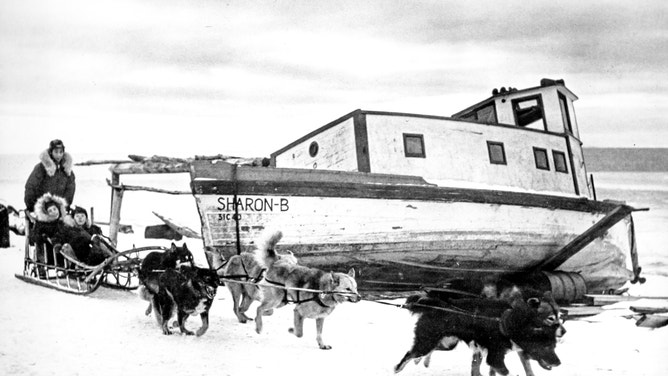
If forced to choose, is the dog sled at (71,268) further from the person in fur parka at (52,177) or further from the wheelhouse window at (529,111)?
the wheelhouse window at (529,111)

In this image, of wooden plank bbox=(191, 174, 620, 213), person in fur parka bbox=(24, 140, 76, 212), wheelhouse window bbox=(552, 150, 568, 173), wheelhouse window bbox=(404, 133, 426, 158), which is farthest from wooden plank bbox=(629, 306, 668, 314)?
person in fur parka bbox=(24, 140, 76, 212)

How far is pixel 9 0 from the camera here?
3.65 m

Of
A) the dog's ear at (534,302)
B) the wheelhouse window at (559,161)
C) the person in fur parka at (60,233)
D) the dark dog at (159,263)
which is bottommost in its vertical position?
the dog's ear at (534,302)

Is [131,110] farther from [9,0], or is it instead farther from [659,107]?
[659,107]

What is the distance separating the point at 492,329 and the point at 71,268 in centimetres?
370

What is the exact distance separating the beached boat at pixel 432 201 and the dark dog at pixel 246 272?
18 centimetres

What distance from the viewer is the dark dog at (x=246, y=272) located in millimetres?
3799

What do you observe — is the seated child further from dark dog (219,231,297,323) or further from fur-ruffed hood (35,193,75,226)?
dark dog (219,231,297,323)

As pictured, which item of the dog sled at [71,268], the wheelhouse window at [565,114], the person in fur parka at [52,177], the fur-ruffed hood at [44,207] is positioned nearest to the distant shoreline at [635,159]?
the wheelhouse window at [565,114]

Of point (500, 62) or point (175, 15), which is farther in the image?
point (500, 62)

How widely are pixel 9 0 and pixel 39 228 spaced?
2.09 meters

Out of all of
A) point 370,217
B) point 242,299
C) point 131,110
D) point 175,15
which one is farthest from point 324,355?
point 175,15

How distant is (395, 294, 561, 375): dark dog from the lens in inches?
112

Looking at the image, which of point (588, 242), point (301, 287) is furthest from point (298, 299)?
point (588, 242)
